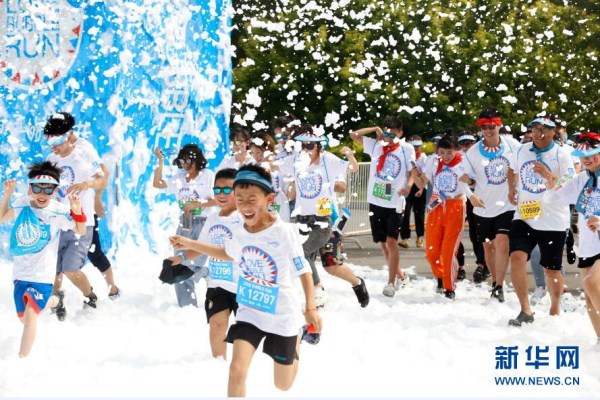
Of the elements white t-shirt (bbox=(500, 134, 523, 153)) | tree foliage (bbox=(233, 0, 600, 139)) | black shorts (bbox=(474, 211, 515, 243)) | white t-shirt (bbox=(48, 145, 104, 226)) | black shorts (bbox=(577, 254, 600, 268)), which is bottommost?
black shorts (bbox=(577, 254, 600, 268))

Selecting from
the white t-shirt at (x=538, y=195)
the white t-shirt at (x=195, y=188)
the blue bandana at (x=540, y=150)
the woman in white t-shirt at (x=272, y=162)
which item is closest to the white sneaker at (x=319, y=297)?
the woman in white t-shirt at (x=272, y=162)

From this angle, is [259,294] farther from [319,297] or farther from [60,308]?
[319,297]

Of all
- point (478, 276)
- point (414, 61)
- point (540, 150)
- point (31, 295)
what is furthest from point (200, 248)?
point (414, 61)

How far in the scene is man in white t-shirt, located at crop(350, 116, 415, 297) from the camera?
34.9ft

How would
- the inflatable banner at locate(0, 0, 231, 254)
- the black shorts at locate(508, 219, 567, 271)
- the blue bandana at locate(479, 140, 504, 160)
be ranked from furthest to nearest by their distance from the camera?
the inflatable banner at locate(0, 0, 231, 254)
the blue bandana at locate(479, 140, 504, 160)
the black shorts at locate(508, 219, 567, 271)

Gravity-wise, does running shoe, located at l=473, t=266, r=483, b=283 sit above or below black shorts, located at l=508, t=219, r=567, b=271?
below

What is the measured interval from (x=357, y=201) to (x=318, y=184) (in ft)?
35.6

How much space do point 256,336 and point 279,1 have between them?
3110 cm

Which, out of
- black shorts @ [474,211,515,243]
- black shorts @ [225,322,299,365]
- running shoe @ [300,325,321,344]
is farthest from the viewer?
black shorts @ [474,211,515,243]

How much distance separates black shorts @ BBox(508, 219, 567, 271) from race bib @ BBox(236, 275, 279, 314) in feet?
12.5

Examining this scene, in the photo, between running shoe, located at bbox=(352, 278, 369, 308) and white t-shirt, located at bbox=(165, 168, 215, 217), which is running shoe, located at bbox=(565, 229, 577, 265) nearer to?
running shoe, located at bbox=(352, 278, 369, 308)

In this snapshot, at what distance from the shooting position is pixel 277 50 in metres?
35.8

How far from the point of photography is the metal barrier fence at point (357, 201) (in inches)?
785

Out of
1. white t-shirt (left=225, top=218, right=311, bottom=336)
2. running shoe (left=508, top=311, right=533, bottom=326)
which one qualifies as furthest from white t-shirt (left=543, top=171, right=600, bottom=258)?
white t-shirt (left=225, top=218, right=311, bottom=336)
